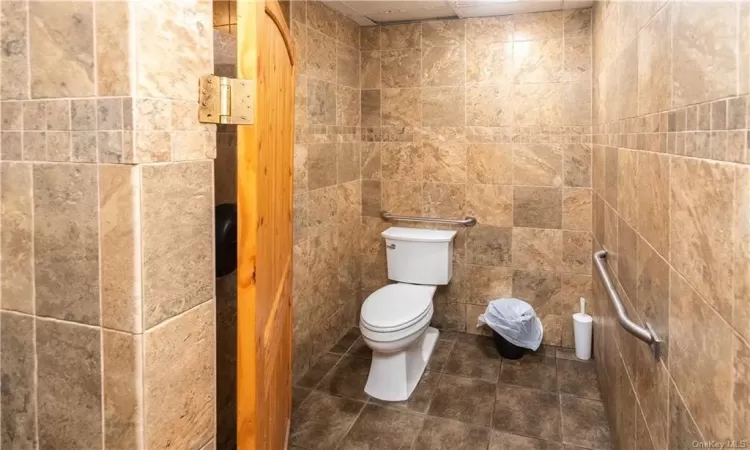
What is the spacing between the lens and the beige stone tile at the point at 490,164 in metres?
3.21

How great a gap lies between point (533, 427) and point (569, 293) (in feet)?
3.62

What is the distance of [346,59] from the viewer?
3244 mm

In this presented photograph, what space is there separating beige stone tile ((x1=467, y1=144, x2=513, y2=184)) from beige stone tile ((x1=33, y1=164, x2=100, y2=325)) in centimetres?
273

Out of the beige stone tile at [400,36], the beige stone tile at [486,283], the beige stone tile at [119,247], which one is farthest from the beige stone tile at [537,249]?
the beige stone tile at [119,247]

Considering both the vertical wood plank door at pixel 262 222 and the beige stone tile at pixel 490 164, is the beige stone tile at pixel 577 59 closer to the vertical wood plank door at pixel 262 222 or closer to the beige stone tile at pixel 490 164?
the beige stone tile at pixel 490 164

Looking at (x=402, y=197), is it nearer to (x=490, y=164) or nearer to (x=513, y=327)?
(x=490, y=164)

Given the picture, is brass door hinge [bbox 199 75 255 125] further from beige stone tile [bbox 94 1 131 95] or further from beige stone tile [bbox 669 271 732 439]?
beige stone tile [bbox 669 271 732 439]

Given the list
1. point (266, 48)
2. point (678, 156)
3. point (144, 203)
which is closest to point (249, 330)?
point (144, 203)

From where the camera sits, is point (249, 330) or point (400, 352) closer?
point (249, 330)

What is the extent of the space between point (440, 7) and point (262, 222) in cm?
237

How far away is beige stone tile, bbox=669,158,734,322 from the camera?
857 mm

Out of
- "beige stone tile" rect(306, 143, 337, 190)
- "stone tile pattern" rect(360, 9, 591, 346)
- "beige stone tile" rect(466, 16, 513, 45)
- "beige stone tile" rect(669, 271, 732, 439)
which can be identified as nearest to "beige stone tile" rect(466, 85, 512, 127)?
"stone tile pattern" rect(360, 9, 591, 346)

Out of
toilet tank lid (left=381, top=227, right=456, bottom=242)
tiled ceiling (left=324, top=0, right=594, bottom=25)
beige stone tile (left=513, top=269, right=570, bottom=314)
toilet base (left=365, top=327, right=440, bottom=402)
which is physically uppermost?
tiled ceiling (left=324, top=0, right=594, bottom=25)

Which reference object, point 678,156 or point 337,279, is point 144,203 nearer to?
point 678,156
